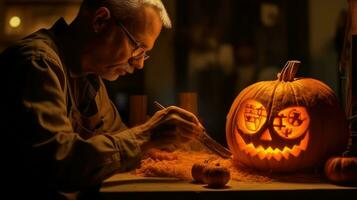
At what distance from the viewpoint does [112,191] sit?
71.8 inches

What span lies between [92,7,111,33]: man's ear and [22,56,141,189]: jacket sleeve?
12.6 inches

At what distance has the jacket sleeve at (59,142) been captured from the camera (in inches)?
61.9

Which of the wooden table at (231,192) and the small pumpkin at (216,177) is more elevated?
the small pumpkin at (216,177)

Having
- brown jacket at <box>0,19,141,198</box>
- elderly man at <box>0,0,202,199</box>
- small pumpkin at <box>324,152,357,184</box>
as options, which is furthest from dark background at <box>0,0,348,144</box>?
brown jacket at <box>0,19,141,198</box>

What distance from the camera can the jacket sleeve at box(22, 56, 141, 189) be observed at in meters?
1.57

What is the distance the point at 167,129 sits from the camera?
189 cm

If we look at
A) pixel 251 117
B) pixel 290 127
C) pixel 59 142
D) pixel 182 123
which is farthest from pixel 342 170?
pixel 59 142

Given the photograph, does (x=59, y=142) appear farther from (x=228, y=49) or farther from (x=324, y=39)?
(x=324, y=39)

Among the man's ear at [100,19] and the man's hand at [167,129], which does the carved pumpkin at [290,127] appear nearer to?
the man's hand at [167,129]

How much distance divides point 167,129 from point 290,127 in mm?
604

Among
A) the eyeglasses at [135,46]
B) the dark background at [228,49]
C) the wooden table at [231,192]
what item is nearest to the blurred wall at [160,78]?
the dark background at [228,49]

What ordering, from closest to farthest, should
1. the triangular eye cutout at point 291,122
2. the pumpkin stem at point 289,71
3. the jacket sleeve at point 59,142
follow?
the jacket sleeve at point 59,142, the triangular eye cutout at point 291,122, the pumpkin stem at point 289,71

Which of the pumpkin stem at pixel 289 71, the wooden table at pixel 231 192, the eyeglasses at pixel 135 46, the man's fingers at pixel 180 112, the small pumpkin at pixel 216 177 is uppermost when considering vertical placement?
the eyeglasses at pixel 135 46

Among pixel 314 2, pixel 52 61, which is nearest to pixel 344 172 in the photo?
pixel 52 61
